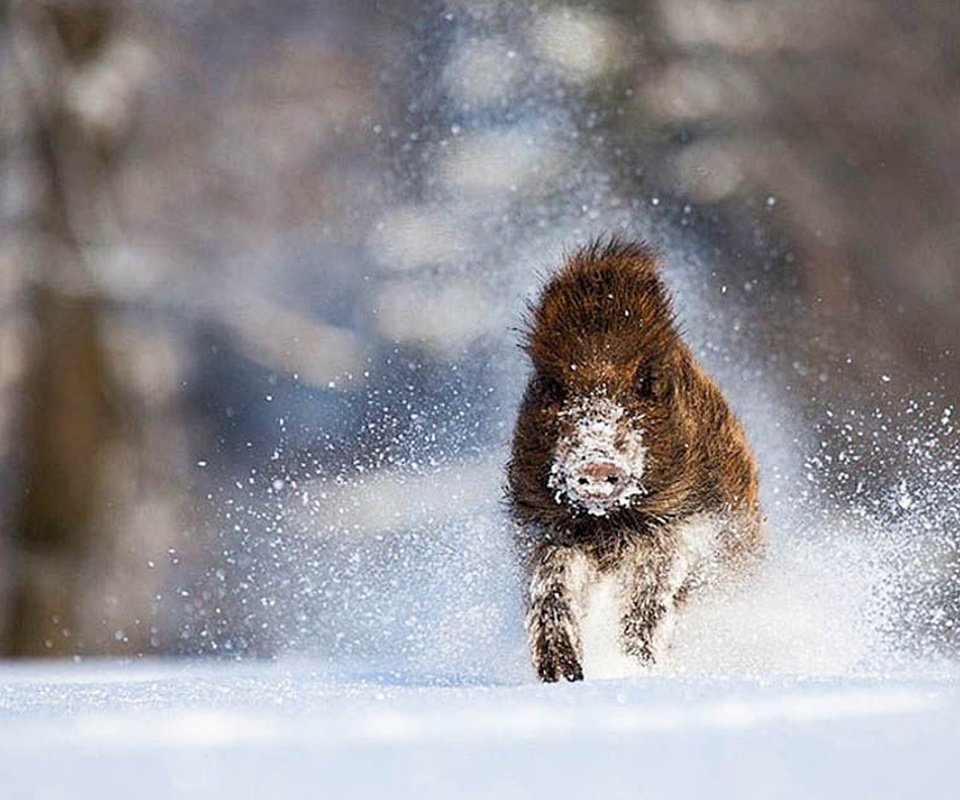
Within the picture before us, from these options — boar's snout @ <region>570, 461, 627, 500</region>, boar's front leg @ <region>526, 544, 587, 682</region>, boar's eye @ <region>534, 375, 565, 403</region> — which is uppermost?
boar's eye @ <region>534, 375, 565, 403</region>

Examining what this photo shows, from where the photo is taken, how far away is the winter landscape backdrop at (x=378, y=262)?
50.8ft

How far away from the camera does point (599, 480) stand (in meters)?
6.36

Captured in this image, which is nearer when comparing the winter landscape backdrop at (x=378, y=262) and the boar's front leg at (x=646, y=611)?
the boar's front leg at (x=646, y=611)

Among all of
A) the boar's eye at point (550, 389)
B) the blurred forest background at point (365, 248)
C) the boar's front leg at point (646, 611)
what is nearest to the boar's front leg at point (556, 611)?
the boar's front leg at point (646, 611)

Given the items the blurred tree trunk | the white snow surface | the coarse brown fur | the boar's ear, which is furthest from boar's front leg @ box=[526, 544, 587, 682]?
the blurred tree trunk

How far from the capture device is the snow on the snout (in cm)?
633

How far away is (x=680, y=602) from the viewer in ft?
22.0

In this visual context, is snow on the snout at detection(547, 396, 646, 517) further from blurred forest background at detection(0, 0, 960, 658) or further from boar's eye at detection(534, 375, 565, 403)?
blurred forest background at detection(0, 0, 960, 658)

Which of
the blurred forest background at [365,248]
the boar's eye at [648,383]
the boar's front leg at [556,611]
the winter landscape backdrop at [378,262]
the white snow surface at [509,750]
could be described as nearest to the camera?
the white snow surface at [509,750]

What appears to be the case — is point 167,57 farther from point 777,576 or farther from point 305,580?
point 777,576

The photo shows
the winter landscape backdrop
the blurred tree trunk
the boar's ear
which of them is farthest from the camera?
the winter landscape backdrop

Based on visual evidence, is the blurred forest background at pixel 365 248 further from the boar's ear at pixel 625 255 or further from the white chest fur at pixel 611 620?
the white chest fur at pixel 611 620

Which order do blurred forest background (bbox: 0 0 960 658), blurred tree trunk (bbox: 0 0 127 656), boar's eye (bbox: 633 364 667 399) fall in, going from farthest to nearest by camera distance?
blurred forest background (bbox: 0 0 960 658) < blurred tree trunk (bbox: 0 0 127 656) < boar's eye (bbox: 633 364 667 399)

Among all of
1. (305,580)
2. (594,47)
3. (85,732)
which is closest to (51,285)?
(305,580)
